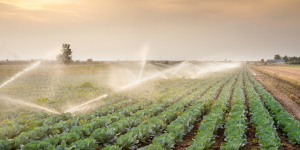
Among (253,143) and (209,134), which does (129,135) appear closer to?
(209,134)

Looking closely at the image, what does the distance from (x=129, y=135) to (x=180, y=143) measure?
2517 millimetres

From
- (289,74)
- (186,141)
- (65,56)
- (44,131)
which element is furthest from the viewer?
(65,56)

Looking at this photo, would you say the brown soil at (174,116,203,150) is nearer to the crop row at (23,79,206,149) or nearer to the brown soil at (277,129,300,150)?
the crop row at (23,79,206,149)

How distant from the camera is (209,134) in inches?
299

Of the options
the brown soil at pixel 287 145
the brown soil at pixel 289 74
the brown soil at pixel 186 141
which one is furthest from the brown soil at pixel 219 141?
the brown soil at pixel 289 74

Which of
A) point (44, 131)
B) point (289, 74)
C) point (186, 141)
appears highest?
point (289, 74)

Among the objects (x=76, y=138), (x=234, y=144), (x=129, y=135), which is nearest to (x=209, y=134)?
(x=234, y=144)

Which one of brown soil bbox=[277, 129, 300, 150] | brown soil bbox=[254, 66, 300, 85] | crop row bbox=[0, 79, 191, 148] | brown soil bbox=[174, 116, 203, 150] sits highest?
brown soil bbox=[254, 66, 300, 85]

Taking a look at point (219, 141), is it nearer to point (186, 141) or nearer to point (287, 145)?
point (186, 141)

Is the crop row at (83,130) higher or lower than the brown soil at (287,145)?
higher

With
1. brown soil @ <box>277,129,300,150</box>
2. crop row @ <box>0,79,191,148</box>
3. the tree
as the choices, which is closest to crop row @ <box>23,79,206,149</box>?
crop row @ <box>0,79,191,148</box>

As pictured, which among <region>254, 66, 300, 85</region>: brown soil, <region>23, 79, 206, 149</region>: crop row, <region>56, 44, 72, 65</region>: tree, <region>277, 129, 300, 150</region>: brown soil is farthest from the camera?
<region>56, 44, 72, 65</region>: tree

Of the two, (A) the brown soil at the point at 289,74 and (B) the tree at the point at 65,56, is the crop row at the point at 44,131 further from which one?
(B) the tree at the point at 65,56

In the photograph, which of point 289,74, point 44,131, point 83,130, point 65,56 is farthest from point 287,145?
point 65,56
